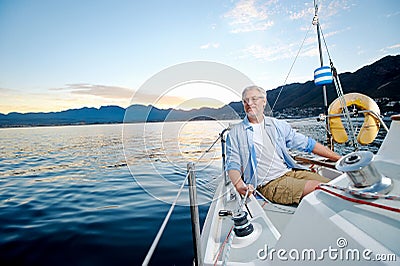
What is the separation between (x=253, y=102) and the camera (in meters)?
2.49

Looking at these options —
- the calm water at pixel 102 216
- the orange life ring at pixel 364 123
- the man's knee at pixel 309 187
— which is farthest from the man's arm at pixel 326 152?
the orange life ring at pixel 364 123

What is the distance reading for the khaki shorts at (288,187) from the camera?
2.08 meters

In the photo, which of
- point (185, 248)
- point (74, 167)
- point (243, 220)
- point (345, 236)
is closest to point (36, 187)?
point (74, 167)

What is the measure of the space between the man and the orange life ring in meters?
1.89

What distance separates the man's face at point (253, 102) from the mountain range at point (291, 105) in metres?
0.11

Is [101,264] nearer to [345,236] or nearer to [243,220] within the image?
[243,220]

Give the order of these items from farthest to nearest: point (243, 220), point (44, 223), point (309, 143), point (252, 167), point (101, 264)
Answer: point (44, 223)
point (101, 264)
point (309, 143)
point (252, 167)
point (243, 220)

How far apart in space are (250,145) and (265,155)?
183mm

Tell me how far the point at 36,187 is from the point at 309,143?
7613mm

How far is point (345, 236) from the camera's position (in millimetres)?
840

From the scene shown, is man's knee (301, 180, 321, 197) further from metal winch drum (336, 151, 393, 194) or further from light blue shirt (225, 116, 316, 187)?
metal winch drum (336, 151, 393, 194)

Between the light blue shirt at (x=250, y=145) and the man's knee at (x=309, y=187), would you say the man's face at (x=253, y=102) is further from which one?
the man's knee at (x=309, y=187)

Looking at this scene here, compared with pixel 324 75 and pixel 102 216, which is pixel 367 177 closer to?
pixel 324 75

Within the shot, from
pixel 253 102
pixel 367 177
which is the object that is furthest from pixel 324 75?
pixel 367 177
